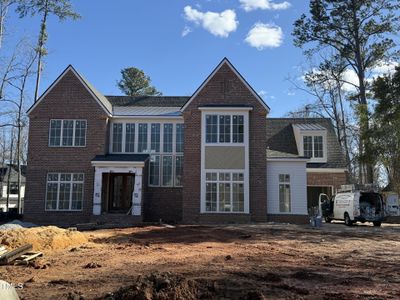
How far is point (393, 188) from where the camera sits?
2947 centimetres

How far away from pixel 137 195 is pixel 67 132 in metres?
6.19

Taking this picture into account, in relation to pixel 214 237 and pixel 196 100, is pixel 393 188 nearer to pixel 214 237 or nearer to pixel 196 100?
pixel 196 100

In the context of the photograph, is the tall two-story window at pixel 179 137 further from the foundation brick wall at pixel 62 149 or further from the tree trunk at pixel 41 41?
the tree trunk at pixel 41 41

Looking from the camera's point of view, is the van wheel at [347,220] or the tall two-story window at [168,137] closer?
the van wheel at [347,220]

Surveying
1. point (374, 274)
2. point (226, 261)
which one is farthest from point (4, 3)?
point (374, 274)

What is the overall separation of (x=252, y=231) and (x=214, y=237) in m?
2.78

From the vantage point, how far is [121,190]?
27125mm

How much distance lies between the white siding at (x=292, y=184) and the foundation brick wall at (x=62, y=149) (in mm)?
10333

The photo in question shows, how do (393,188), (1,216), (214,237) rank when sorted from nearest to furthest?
(214,237), (1,216), (393,188)

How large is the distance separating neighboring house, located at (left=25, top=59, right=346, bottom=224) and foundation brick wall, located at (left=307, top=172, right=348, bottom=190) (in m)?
6.95

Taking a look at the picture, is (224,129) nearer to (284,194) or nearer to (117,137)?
(284,194)

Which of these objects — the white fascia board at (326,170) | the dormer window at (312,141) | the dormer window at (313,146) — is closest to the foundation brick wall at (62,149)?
the dormer window at (312,141)

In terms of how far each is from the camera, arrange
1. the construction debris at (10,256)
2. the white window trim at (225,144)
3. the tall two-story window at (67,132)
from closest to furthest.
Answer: the construction debris at (10,256) < the white window trim at (225,144) < the tall two-story window at (67,132)

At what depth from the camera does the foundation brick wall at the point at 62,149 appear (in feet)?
80.4
